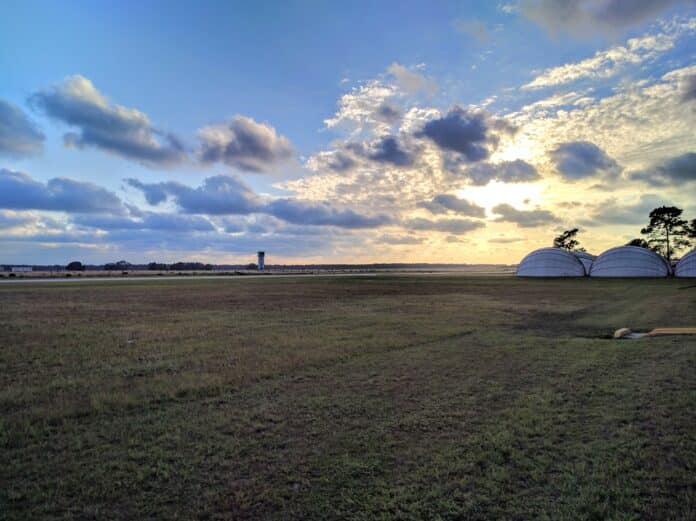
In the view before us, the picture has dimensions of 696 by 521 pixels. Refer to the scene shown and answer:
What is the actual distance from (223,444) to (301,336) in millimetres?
9580

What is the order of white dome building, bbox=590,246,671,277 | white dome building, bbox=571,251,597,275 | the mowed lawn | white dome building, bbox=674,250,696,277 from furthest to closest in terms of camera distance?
white dome building, bbox=571,251,597,275
white dome building, bbox=590,246,671,277
white dome building, bbox=674,250,696,277
the mowed lawn

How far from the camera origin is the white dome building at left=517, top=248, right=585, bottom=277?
76250mm

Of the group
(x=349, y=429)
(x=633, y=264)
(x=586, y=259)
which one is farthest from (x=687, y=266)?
(x=349, y=429)

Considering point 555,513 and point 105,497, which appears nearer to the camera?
point 555,513

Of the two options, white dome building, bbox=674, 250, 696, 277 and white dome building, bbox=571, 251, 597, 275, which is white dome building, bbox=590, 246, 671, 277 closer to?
white dome building, bbox=674, 250, 696, 277

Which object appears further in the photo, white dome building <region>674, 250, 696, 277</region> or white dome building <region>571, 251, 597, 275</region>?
white dome building <region>571, 251, 597, 275</region>

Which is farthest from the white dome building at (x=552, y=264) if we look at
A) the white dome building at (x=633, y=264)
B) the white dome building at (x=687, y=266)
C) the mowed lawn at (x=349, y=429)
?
the mowed lawn at (x=349, y=429)

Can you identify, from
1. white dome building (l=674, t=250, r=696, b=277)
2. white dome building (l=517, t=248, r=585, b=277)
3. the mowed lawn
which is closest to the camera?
the mowed lawn

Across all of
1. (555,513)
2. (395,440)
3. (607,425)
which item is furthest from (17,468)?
(607,425)

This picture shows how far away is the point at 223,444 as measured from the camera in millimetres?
6195

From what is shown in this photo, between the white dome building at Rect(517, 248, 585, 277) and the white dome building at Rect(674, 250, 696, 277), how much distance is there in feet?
48.3

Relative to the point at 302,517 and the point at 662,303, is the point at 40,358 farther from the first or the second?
the point at 662,303

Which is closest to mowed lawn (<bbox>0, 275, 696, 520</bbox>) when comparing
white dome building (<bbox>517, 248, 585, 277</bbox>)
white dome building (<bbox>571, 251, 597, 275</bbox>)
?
white dome building (<bbox>517, 248, 585, 277</bbox>)

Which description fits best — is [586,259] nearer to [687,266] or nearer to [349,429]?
[687,266]
